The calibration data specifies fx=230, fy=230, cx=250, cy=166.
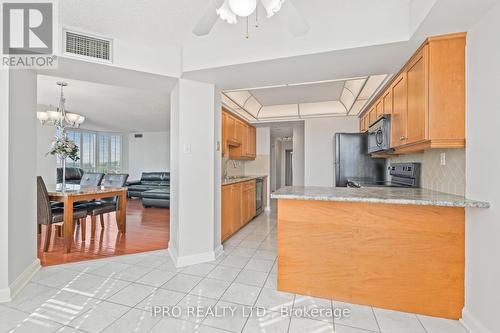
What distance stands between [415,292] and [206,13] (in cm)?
244

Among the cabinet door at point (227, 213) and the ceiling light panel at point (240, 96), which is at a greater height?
the ceiling light panel at point (240, 96)

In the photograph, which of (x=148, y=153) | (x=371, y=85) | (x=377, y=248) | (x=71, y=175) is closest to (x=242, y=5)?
(x=377, y=248)

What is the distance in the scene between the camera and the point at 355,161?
379 cm

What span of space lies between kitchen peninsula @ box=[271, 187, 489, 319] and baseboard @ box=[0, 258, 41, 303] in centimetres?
230

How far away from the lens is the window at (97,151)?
25.7ft

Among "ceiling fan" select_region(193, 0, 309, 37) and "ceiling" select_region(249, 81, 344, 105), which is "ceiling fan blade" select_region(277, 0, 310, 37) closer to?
"ceiling fan" select_region(193, 0, 309, 37)

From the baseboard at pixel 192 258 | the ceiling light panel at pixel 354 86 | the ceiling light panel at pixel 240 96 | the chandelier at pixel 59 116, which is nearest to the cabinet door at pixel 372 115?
the ceiling light panel at pixel 354 86

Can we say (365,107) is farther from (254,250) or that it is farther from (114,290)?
(114,290)

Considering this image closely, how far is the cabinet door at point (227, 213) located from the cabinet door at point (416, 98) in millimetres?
2331

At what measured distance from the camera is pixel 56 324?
1.65 meters

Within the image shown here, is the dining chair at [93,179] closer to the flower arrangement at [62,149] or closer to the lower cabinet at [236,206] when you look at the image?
the flower arrangement at [62,149]

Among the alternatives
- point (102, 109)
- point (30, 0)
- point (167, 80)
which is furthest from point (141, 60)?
point (102, 109)

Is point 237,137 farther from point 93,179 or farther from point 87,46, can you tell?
point 93,179

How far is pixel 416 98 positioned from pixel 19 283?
3874 millimetres
